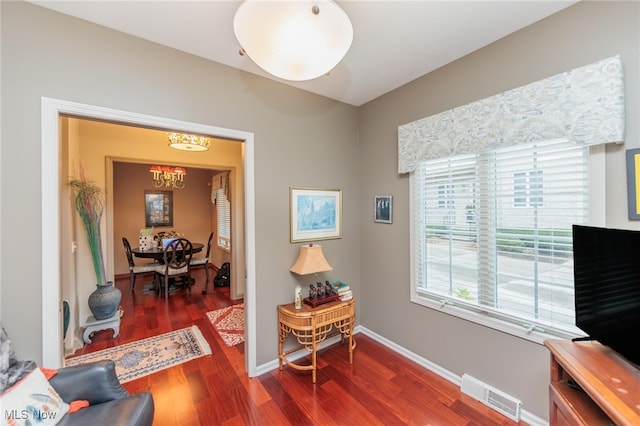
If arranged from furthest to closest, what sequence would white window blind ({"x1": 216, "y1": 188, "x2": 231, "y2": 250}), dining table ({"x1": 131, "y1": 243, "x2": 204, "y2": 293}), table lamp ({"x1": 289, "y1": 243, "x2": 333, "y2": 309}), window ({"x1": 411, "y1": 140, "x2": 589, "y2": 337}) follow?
white window blind ({"x1": 216, "y1": 188, "x2": 231, "y2": 250}) → dining table ({"x1": 131, "y1": 243, "x2": 204, "y2": 293}) → table lamp ({"x1": 289, "y1": 243, "x2": 333, "y2": 309}) → window ({"x1": 411, "y1": 140, "x2": 589, "y2": 337})

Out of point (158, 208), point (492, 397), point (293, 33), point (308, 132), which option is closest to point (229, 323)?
point (308, 132)

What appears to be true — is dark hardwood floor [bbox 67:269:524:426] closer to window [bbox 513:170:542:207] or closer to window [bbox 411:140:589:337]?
window [bbox 411:140:589:337]

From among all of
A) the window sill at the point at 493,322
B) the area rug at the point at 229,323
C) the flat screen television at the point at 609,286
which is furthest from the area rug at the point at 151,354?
the flat screen television at the point at 609,286

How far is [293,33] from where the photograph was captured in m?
1.11

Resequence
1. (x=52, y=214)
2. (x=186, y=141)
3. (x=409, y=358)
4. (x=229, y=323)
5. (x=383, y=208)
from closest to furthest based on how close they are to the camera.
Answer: (x=52, y=214), (x=409, y=358), (x=383, y=208), (x=229, y=323), (x=186, y=141)

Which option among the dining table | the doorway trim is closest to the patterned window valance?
the doorway trim

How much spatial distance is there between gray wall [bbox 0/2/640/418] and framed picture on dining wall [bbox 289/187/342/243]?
0.10 metres

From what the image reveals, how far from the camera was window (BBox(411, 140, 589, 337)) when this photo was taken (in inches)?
62.0

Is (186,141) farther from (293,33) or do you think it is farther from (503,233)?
(503,233)

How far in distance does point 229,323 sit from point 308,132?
264cm

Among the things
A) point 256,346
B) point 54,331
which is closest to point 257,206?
point 256,346

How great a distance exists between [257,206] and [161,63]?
1.30 metres

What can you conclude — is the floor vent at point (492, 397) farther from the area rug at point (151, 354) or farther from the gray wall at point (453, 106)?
the area rug at point (151, 354)

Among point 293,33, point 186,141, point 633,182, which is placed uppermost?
point 186,141
